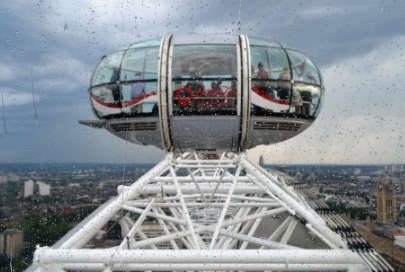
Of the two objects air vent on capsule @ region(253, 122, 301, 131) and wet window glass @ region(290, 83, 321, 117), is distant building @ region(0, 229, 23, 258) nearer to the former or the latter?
air vent on capsule @ region(253, 122, 301, 131)

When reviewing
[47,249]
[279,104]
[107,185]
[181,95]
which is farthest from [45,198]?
[279,104]

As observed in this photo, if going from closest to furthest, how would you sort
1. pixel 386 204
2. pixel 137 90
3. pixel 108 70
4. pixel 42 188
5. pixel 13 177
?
pixel 386 204, pixel 137 90, pixel 108 70, pixel 13 177, pixel 42 188

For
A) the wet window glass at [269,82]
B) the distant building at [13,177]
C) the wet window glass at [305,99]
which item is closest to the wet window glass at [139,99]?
the wet window glass at [269,82]

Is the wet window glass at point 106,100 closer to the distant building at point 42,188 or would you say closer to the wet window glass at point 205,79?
the wet window glass at point 205,79

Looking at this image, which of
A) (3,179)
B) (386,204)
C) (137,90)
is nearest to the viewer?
(386,204)

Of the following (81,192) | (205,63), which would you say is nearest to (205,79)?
(205,63)

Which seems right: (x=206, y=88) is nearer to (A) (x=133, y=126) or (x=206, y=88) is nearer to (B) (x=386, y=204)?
(A) (x=133, y=126)

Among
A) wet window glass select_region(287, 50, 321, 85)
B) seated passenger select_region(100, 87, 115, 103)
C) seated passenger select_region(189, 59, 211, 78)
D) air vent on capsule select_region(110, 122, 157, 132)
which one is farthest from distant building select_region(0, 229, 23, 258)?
wet window glass select_region(287, 50, 321, 85)
